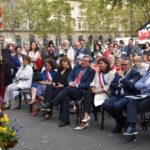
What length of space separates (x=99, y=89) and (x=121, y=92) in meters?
0.69

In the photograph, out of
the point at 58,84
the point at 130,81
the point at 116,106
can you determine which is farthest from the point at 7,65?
the point at 116,106

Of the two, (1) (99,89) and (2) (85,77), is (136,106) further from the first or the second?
(2) (85,77)

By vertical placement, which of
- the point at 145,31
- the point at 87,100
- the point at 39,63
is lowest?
the point at 87,100

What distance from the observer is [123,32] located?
323ft

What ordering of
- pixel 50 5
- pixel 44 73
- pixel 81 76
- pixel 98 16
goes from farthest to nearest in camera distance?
pixel 98 16 → pixel 50 5 → pixel 44 73 → pixel 81 76

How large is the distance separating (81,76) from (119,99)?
5.26 feet

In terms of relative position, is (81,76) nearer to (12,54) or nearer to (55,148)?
(55,148)

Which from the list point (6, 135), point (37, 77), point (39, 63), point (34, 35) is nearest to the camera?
point (6, 135)

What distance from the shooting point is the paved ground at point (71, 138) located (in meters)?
7.87

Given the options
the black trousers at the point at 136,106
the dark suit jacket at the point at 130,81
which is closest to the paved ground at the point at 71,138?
the black trousers at the point at 136,106

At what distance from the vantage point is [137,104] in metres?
8.13

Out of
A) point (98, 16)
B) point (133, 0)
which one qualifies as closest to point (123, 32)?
point (98, 16)

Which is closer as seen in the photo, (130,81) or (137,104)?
(137,104)

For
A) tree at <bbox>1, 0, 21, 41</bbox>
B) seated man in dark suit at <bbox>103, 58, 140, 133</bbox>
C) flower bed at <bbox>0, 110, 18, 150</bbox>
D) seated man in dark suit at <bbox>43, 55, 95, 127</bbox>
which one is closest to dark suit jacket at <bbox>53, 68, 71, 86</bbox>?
seated man in dark suit at <bbox>43, 55, 95, 127</bbox>
